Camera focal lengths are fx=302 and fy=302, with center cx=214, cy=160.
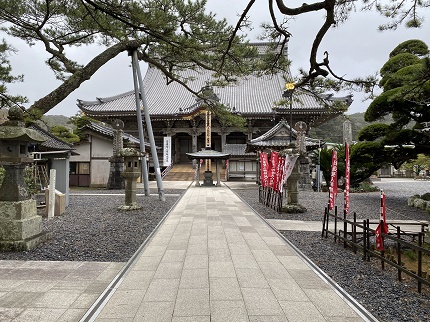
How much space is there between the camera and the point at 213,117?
28297 millimetres

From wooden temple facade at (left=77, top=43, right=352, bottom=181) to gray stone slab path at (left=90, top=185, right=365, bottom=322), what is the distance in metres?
18.9

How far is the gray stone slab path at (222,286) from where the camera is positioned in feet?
10.1

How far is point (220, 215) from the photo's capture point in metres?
9.20

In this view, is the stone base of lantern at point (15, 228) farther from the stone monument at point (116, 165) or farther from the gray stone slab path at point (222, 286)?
the stone monument at point (116, 165)

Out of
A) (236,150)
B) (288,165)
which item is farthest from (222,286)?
(236,150)

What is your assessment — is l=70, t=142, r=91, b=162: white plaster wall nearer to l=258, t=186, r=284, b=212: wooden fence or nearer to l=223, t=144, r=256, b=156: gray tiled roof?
l=223, t=144, r=256, b=156: gray tiled roof

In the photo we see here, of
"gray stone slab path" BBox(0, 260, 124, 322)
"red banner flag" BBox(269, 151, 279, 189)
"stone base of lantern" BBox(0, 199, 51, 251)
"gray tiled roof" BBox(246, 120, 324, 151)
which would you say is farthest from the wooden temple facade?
"gray stone slab path" BBox(0, 260, 124, 322)

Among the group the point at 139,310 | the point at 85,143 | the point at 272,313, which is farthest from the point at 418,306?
the point at 85,143

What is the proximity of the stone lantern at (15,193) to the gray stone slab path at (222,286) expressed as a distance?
2176 millimetres

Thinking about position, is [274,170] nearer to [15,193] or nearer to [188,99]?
[15,193]

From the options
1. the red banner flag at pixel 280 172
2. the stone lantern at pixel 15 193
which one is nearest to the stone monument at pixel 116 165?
the red banner flag at pixel 280 172

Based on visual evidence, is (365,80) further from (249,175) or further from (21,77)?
(249,175)

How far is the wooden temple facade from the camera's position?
2645cm

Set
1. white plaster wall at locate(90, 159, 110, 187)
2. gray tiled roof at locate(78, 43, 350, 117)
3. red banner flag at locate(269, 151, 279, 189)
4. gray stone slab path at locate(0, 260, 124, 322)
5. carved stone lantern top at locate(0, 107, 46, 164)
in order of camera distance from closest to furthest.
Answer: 1. gray stone slab path at locate(0, 260, 124, 322)
2. carved stone lantern top at locate(0, 107, 46, 164)
3. red banner flag at locate(269, 151, 279, 189)
4. white plaster wall at locate(90, 159, 110, 187)
5. gray tiled roof at locate(78, 43, 350, 117)
